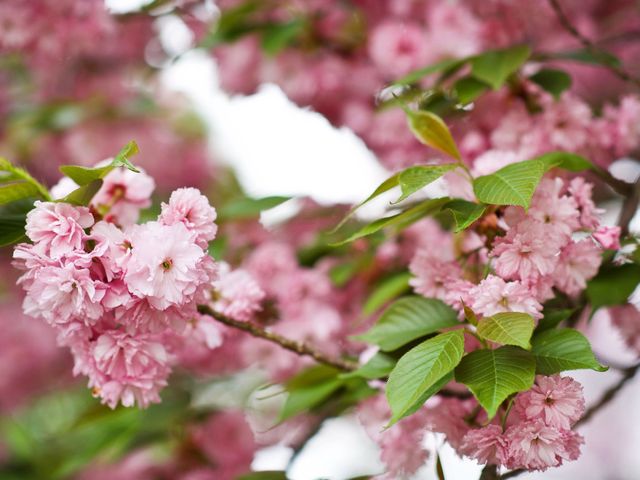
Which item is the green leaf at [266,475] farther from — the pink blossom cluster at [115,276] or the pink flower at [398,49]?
the pink flower at [398,49]

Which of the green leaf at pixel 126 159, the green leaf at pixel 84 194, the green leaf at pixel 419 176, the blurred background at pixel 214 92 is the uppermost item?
the green leaf at pixel 126 159

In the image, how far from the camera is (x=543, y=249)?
28.4 inches

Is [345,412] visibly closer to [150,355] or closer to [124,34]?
[150,355]

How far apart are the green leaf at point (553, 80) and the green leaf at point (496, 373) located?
47 centimetres

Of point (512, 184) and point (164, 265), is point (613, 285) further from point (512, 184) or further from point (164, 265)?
point (164, 265)

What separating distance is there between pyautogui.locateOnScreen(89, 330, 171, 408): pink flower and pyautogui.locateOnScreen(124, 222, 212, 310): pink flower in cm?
8

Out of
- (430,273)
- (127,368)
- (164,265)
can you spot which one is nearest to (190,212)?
(164,265)

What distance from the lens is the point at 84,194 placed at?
0.76 m

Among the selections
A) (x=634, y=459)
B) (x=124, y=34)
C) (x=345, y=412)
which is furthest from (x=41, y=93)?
(x=634, y=459)

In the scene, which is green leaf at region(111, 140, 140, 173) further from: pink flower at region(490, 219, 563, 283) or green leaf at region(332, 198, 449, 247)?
pink flower at region(490, 219, 563, 283)

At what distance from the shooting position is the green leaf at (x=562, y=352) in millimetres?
657

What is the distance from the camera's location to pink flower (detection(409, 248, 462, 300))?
841mm

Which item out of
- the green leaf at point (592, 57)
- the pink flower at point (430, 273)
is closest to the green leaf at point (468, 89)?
the green leaf at point (592, 57)

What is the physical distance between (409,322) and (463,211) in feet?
0.44
